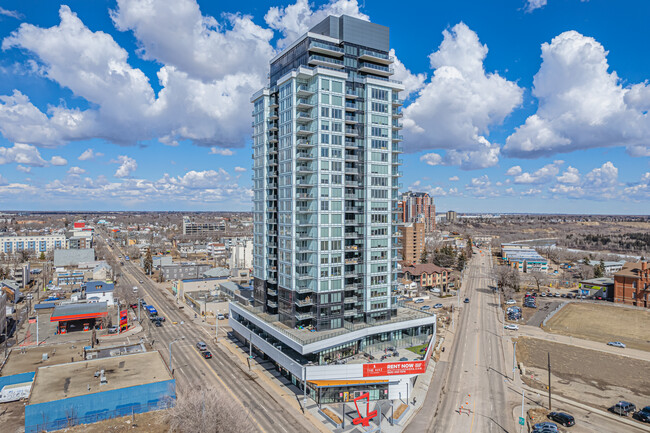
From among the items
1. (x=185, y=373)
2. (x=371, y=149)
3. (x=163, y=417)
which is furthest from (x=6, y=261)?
(x=371, y=149)

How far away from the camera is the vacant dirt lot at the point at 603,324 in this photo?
99.3 m

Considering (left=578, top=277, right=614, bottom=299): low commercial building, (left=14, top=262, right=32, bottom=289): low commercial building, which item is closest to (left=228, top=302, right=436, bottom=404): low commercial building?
(left=578, top=277, right=614, bottom=299): low commercial building

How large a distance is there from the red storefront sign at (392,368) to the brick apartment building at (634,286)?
11209 cm

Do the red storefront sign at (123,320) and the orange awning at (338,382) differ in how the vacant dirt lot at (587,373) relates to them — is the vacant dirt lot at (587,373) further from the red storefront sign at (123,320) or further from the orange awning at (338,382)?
the red storefront sign at (123,320)

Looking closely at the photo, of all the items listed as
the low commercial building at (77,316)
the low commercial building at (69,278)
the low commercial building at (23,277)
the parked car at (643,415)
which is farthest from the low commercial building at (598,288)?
the low commercial building at (23,277)

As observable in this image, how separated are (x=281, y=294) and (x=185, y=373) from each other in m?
22.8

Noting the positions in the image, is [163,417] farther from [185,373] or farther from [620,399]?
[620,399]

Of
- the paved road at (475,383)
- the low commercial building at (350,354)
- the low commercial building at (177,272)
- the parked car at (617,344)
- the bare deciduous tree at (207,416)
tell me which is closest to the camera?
the bare deciduous tree at (207,416)

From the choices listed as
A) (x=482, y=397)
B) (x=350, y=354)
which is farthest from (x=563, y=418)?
(x=350, y=354)

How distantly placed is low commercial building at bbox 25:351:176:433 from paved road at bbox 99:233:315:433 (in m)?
6.96

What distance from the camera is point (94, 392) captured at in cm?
5722

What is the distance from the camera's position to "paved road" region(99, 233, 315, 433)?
56.9 m

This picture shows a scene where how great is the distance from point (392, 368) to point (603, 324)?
84.2 metres

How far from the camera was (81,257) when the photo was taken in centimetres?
19325
